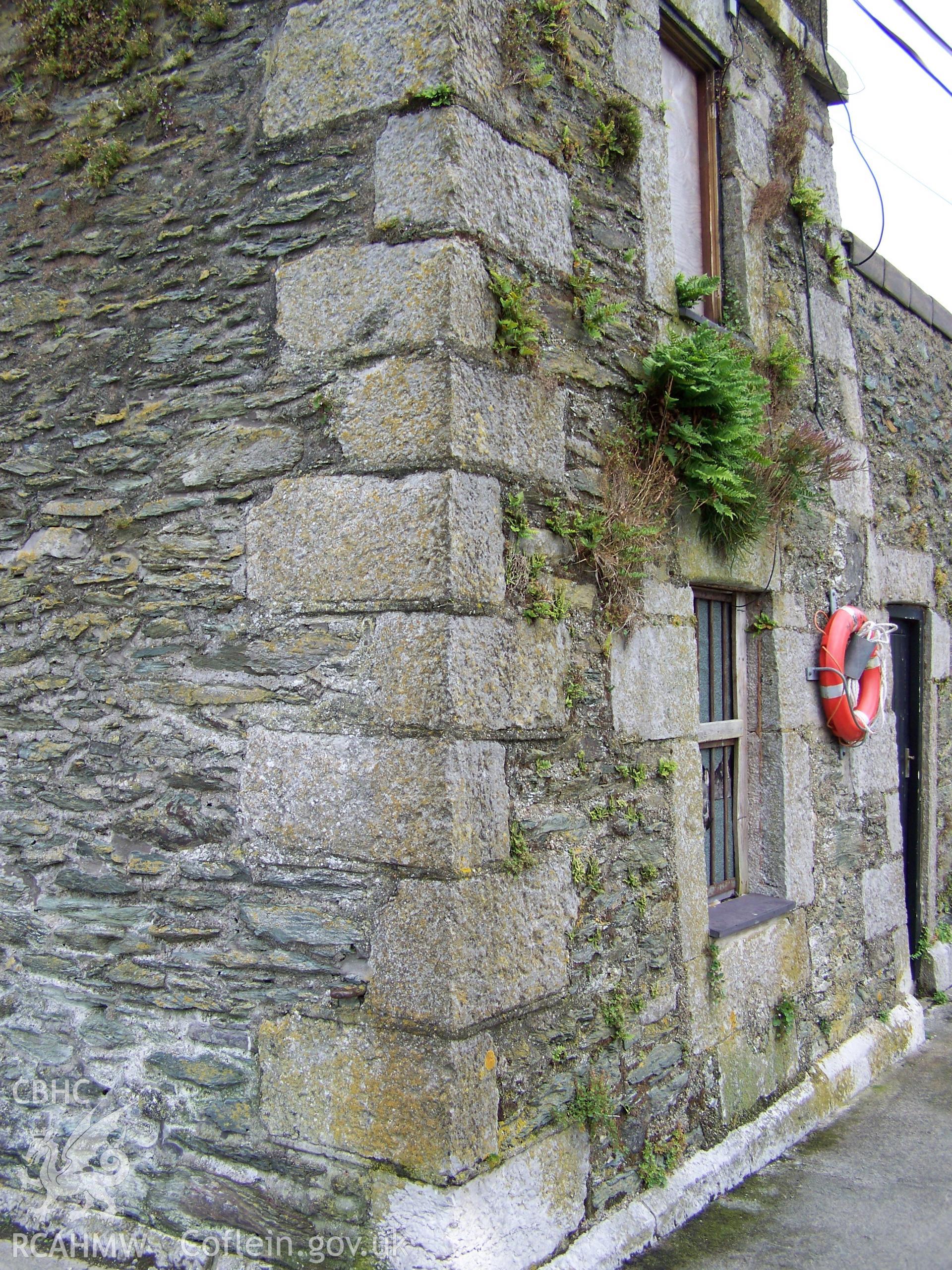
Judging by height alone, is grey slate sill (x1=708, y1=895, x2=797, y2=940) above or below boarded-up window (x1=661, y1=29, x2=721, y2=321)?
below

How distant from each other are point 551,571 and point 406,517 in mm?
552

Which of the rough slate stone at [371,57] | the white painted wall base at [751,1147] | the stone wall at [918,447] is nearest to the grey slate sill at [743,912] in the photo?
the white painted wall base at [751,1147]

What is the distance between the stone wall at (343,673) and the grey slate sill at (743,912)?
0.11m

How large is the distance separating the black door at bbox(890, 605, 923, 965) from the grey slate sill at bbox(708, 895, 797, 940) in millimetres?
2312

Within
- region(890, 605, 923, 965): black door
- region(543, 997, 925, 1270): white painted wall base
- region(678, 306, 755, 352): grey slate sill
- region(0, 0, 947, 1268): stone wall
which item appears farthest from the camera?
region(890, 605, 923, 965): black door

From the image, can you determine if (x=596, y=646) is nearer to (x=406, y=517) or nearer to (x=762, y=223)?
(x=406, y=517)

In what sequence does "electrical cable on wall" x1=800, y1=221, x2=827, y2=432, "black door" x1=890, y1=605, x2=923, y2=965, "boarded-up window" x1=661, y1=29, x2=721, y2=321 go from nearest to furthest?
"boarded-up window" x1=661, y1=29, x2=721, y2=321 → "electrical cable on wall" x1=800, y1=221, x2=827, y2=432 → "black door" x1=890, y1=605, x2=923, y2=965

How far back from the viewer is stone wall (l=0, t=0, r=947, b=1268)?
2.80 metres

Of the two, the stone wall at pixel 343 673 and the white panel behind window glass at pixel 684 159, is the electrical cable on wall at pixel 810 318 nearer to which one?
the white panel behind window glass at pixel 684 159

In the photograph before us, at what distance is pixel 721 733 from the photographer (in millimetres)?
4320

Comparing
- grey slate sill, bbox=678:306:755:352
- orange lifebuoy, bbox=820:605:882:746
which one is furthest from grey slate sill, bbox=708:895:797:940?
grey slate sill, bbox=678:306:755:352

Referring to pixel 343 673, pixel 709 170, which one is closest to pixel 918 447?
pixel 709 170

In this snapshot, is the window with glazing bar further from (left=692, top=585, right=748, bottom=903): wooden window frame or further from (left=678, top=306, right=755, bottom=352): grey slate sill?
(left=678, top=306, right=755, bottom=352): grey slate sill

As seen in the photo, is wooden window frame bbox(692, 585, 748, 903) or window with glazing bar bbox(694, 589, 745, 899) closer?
window with glazing bar bbox(694, 589, 745, 899)
